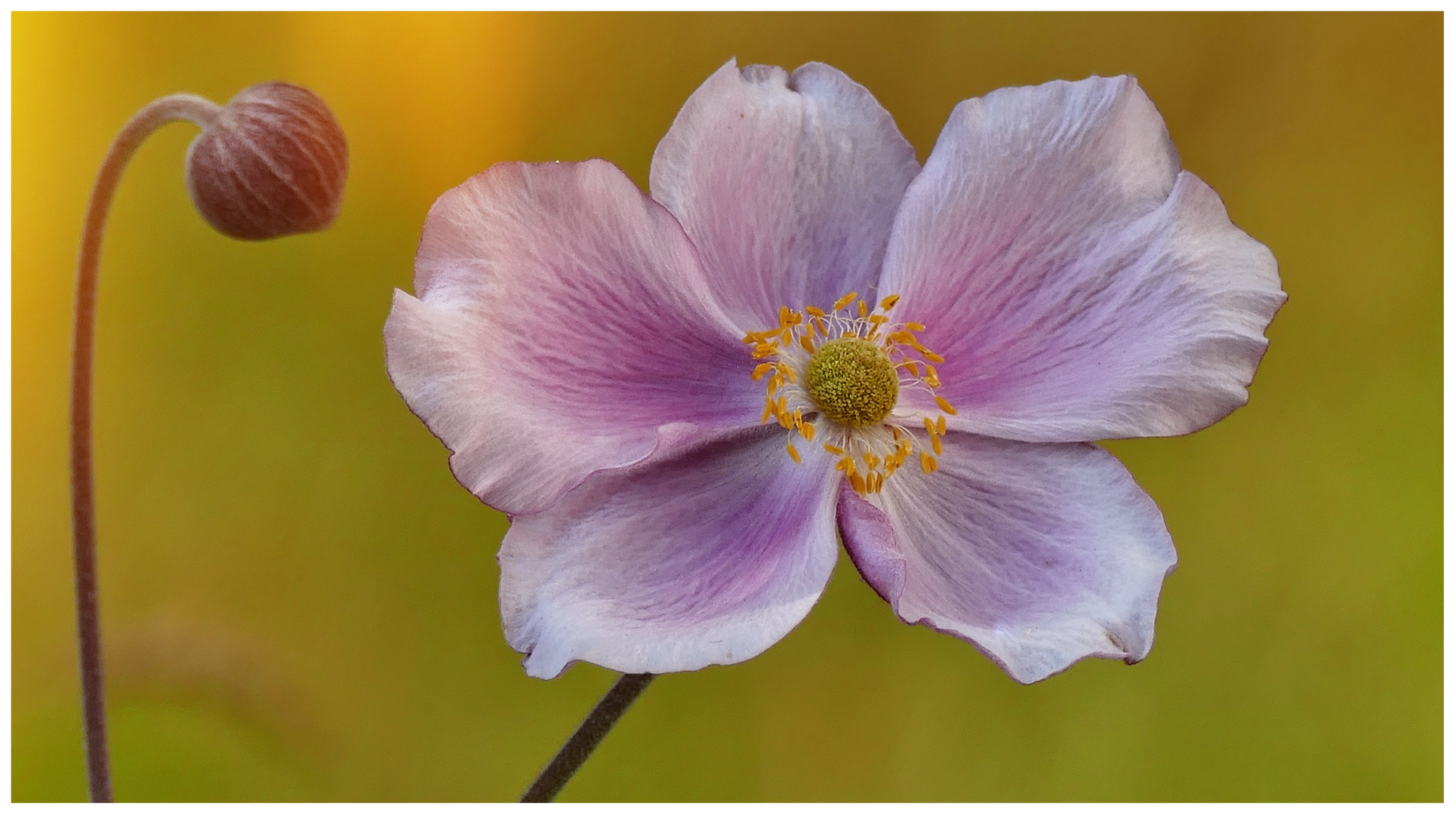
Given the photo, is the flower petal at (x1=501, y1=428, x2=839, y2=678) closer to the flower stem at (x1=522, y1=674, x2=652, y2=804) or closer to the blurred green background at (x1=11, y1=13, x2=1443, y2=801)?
the flower stem at (x1=522, y1=674, x2=652, y2=804)

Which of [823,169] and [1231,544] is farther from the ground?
[823,169]

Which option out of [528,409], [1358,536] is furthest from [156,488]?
[1358,536]

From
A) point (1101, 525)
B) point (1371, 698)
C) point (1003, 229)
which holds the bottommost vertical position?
point (1371, 698)

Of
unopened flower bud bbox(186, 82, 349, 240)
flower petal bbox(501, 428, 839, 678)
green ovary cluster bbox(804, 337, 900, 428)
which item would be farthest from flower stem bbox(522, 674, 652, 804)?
unopened flower bud bbox(186, 82, 349, 240)

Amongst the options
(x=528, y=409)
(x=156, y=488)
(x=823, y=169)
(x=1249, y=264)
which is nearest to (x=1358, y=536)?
(x=1249, y=264)

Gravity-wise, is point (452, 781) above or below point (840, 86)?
below

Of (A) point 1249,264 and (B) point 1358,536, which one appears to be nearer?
(A) point 1249,264

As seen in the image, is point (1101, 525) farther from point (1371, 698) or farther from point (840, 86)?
point (1371, 698)

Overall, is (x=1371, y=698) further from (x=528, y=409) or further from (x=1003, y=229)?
(x=528, y=409)
